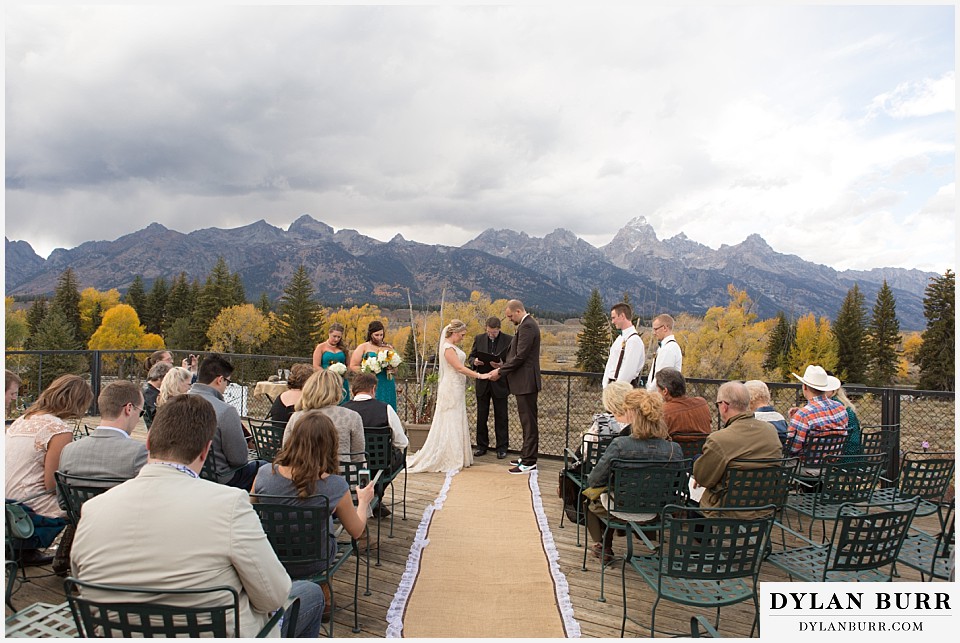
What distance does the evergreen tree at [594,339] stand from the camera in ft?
220

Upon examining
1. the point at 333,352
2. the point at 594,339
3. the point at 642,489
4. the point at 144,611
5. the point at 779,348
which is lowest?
the point at 779,348

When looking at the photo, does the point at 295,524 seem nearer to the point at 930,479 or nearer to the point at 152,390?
the point at 152,390

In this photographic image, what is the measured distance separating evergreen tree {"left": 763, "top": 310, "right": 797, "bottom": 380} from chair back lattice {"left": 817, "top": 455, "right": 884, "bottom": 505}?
244 feet

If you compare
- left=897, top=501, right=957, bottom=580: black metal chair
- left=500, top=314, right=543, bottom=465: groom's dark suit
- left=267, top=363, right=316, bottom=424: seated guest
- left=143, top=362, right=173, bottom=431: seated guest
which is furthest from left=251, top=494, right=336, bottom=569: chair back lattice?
left=500, top=314, right=543, bottom=465: groom's dark suit

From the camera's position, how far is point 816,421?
4.65 metres

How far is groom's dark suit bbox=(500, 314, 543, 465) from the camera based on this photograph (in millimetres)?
6469

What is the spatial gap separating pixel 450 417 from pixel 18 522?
165 inches

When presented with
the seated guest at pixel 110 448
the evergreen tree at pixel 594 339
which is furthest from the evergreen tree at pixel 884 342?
the seated guest at pixel 110 448

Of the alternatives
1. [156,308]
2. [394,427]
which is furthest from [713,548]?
[156,308]

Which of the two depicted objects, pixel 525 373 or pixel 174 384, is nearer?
pixel 174 384

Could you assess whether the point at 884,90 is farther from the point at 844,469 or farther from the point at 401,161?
the point at 401,161

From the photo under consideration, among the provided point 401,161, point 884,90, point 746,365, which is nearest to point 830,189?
point 401,161

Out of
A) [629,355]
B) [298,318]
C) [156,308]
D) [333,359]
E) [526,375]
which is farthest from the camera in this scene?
[156,308]

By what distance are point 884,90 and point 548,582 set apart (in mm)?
6992
